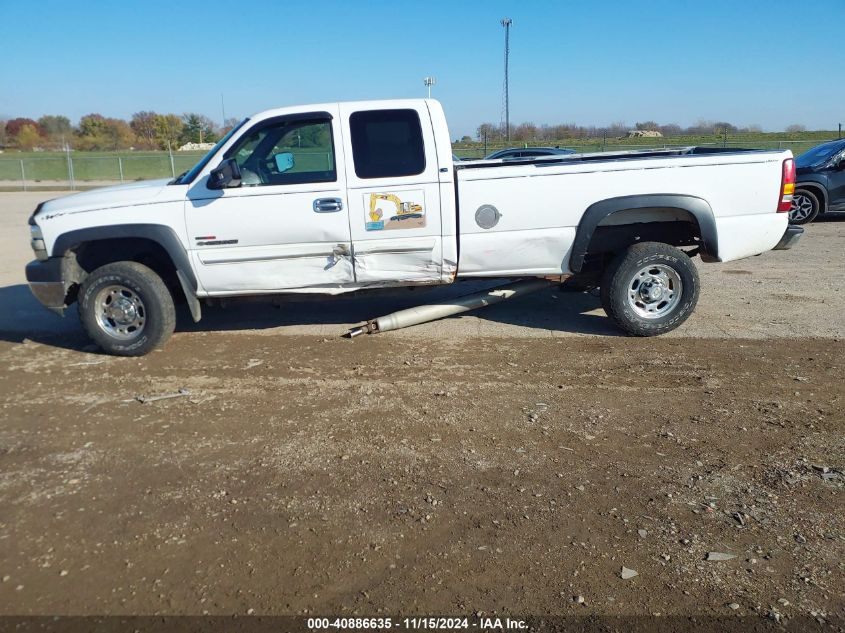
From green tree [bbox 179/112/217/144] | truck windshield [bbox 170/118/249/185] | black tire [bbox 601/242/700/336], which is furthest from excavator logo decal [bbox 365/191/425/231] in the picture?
green tree [bbox 179/112/217/144]

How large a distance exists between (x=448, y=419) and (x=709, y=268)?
6364 mm

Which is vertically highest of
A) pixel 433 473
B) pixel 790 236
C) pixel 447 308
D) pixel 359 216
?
pixel 359 216

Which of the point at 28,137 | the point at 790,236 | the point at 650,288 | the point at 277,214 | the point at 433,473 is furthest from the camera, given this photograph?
the point at 28,137

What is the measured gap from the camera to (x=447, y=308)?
6980 mm

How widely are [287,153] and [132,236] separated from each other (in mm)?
1511

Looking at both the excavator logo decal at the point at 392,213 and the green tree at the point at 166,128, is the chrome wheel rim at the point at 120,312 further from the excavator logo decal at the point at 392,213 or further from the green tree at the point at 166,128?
the green tree at the point at 166,128

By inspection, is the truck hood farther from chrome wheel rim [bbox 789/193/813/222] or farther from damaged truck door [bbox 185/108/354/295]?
chrome wheel rim [bbox 789/193/813/222]

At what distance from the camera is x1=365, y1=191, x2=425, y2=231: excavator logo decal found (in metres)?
6.07

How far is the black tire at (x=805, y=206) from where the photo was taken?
1354 cm

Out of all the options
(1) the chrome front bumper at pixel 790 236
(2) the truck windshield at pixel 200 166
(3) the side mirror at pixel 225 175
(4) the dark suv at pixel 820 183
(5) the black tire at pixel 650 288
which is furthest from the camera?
(4) the dark suv at pixel 820 183

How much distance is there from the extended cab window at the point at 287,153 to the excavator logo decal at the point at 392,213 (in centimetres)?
46

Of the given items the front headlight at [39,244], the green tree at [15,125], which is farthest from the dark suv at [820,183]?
the green tree at [15,125]

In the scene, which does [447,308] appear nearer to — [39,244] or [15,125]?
[39,244]

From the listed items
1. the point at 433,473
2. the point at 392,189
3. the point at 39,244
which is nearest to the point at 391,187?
the point at 392,189
